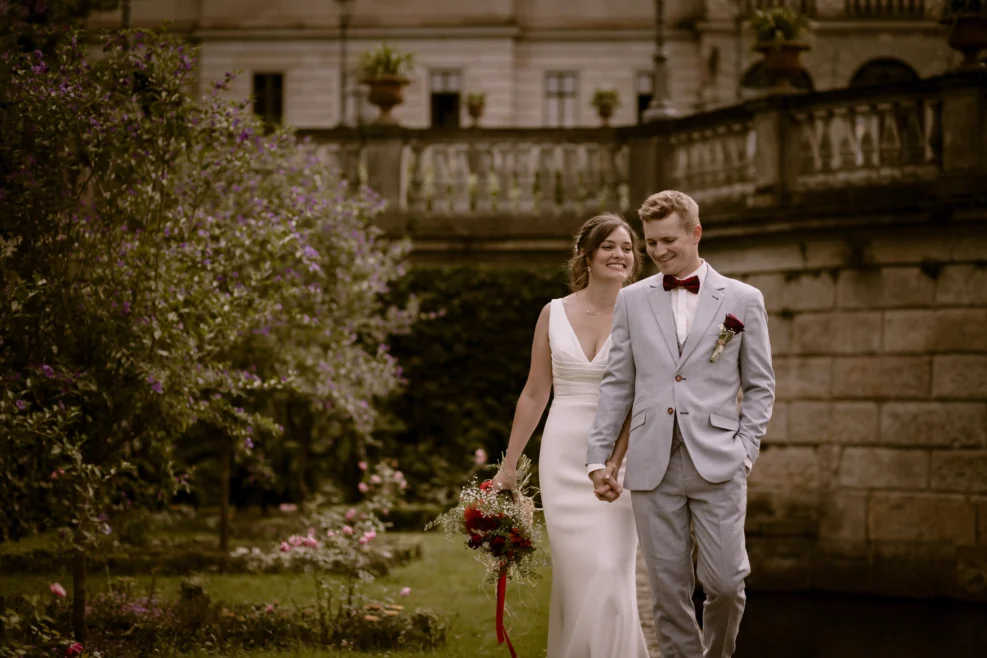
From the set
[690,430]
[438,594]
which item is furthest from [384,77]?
[690,430]

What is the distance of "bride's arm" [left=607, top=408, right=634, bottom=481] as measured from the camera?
18.9 ft

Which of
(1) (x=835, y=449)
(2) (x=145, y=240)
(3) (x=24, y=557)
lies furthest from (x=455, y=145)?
(2) (x=145, y=240)

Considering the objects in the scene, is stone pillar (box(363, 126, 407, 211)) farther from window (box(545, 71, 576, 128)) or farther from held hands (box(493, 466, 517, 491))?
window (box(545, 71, 576, 128))

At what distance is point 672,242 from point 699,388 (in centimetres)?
62

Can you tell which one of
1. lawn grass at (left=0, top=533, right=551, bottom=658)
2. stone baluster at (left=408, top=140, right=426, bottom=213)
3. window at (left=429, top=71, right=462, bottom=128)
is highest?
window at (left=429, top=71, right=462, bottom=128)

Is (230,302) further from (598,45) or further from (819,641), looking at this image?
(598,45)

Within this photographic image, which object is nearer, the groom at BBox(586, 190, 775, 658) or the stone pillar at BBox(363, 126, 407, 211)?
the groom at BBox(586, 190, 775, 658)

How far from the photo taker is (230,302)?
315 inches

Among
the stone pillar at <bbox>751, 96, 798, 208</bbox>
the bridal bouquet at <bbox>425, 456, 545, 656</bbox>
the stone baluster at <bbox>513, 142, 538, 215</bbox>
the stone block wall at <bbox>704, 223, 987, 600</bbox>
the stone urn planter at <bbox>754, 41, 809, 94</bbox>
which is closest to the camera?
the bridal bouquet at <bbox>425, 456, 545, 656</bbox>

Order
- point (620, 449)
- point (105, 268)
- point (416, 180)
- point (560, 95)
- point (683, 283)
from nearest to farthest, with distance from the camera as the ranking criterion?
point (683, 283) → point (620, 449) → point (105, 268) → point (416, 180) → point (560, 95)

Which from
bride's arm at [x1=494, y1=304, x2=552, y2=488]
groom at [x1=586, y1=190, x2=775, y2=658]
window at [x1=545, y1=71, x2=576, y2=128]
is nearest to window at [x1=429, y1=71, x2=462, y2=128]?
window at [x1=545, y1=71, x2=576, y2=128]

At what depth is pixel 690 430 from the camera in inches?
215

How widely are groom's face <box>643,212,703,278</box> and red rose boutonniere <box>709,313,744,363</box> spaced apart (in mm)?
318

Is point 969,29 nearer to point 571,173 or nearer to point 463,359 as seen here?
point 571,173
